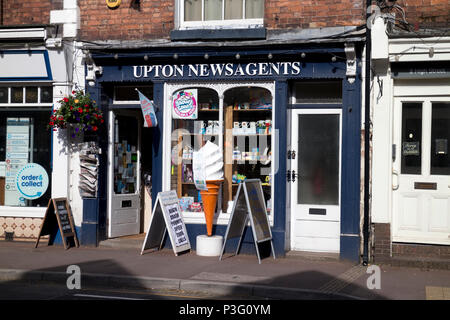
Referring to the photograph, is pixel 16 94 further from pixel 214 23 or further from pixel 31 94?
pixel 214 23

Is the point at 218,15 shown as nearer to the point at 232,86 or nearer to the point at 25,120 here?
the point at 232,86

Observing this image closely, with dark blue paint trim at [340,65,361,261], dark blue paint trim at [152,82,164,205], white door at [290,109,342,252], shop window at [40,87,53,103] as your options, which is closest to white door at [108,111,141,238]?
dark blue paint trim at [152,82,164,205]

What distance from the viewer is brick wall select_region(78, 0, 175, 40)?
11.3 m

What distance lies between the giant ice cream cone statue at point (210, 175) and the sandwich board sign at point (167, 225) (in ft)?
1.72

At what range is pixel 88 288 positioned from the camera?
848 centimetres

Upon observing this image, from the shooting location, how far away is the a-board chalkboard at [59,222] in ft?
37.1

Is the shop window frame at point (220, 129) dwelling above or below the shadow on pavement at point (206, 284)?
above

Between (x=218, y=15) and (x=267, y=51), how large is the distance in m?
1.34

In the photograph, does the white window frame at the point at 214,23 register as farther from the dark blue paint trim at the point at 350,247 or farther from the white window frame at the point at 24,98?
the dark blue paint trim at the point at 350,247

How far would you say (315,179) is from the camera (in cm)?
1084

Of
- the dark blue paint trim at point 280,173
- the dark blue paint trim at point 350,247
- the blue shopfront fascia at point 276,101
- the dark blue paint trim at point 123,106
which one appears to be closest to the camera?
the dark blue paint trim at point 350,247

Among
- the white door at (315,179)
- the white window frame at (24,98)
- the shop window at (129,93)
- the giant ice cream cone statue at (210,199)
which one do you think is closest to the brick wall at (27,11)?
the white window frame at (24,98)

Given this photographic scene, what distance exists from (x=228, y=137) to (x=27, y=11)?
184 inches

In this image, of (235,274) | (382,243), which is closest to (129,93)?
(235,274)
